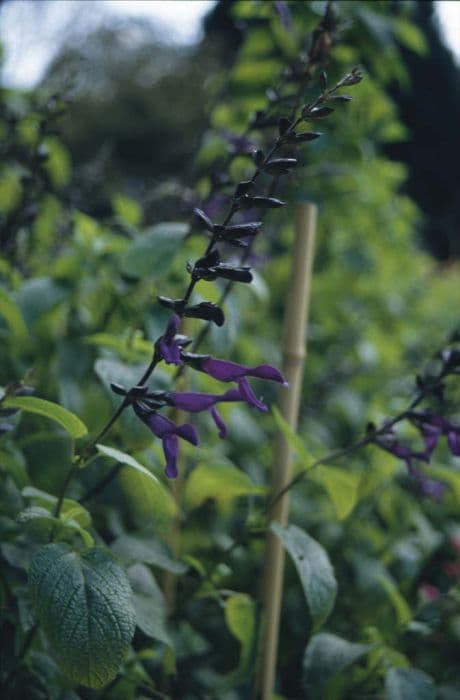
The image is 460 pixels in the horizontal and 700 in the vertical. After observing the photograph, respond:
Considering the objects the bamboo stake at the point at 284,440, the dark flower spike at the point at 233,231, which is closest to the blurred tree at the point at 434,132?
the bamboo stake at the point at 284,440

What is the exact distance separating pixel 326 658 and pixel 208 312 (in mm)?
742

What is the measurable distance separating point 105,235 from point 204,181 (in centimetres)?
73

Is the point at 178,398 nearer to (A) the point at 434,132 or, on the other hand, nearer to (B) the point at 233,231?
(B) the point at 233,231

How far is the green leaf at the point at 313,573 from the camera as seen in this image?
1.06 metres

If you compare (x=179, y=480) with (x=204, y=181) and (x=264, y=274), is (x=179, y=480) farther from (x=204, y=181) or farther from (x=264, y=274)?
(x=264, y=274)

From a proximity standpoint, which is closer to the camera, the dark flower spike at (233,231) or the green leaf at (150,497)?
the dark flower spike at (233,231)

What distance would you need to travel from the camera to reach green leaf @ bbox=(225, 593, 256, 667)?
1198 mm

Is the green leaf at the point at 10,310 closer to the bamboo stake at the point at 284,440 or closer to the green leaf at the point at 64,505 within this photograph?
the green leaf at the point at 64,505

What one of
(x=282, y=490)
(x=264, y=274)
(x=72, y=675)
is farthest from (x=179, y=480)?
(x=264, y=274)

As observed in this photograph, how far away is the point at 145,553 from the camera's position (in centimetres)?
113

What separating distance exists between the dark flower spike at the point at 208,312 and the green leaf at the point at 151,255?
512 mm

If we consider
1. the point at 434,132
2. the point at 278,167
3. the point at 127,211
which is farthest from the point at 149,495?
the point at 434,132

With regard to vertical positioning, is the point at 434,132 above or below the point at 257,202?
above

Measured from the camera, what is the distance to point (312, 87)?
59.6 inches
